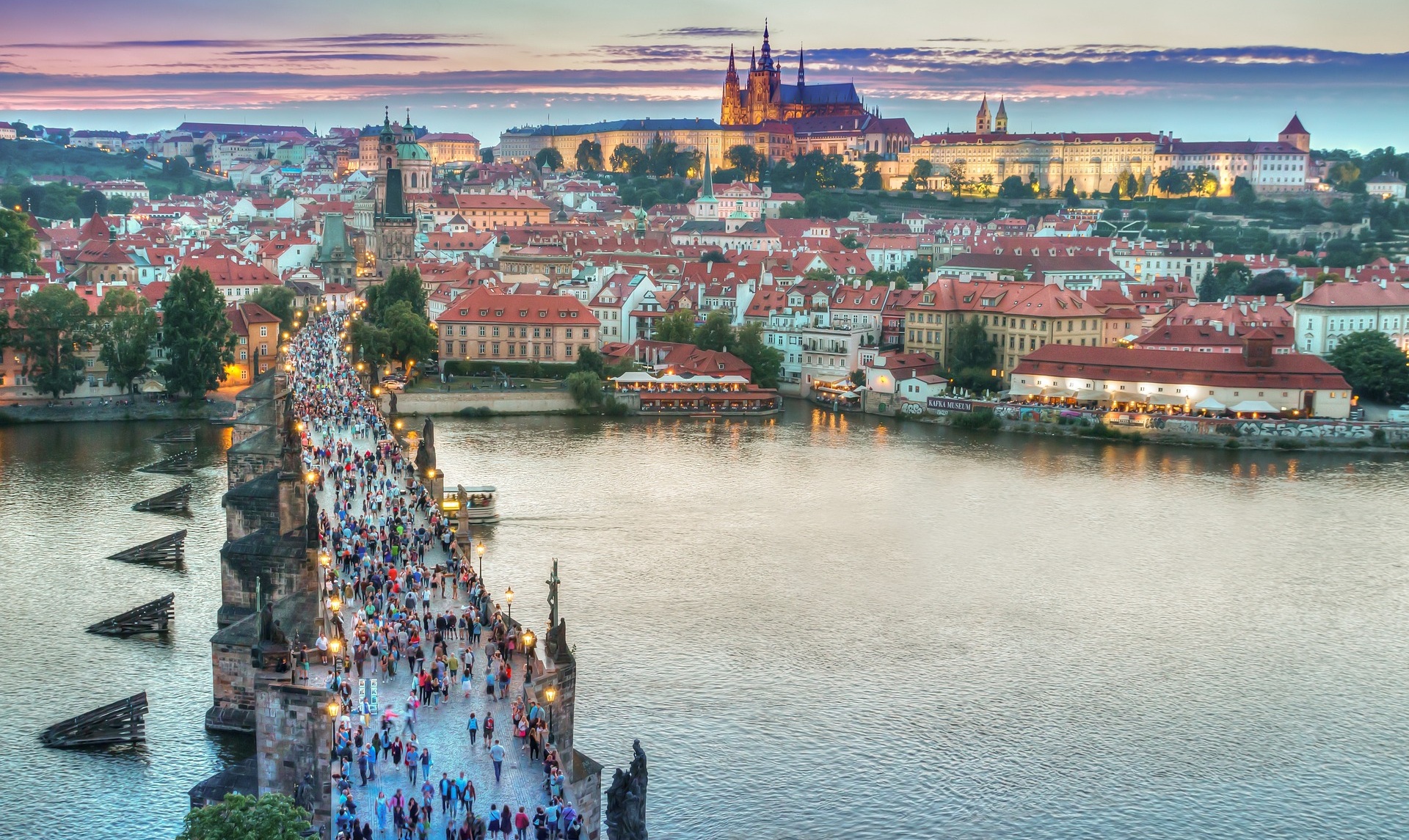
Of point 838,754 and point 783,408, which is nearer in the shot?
point 838,754

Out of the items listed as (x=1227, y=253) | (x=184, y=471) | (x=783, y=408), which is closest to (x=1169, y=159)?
(x=1227, y=253)

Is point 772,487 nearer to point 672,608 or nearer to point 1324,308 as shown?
point 672,608

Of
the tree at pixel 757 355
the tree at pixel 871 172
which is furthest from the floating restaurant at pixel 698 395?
the tree at pixel 871 172

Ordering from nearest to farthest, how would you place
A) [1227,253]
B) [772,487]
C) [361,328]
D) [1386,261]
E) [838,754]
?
[838,754], [772,487], [361,328], [1386,261], [1227,253]

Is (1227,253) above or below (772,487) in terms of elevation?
above

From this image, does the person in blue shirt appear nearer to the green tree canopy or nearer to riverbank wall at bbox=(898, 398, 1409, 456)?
riverbank wall at bbox=(898, 398, 1409, 456)

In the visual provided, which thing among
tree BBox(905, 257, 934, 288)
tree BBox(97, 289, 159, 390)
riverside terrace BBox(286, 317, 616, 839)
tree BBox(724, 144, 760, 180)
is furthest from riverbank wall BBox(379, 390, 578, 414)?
tree BBox(724, 144, 760, 180)
